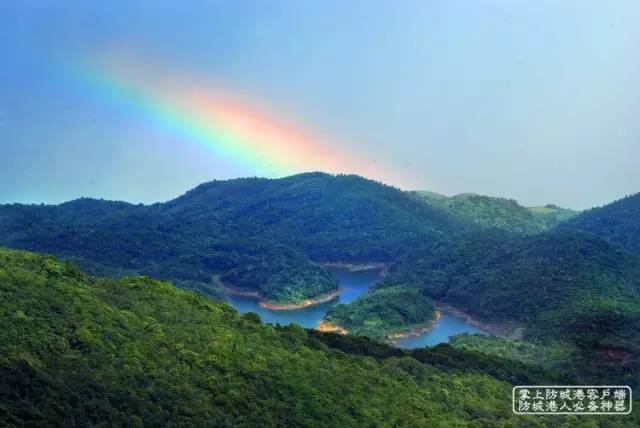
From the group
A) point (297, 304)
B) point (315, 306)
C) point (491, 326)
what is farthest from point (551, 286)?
point (297, 304)

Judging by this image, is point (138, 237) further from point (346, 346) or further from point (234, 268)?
point (346, 346)

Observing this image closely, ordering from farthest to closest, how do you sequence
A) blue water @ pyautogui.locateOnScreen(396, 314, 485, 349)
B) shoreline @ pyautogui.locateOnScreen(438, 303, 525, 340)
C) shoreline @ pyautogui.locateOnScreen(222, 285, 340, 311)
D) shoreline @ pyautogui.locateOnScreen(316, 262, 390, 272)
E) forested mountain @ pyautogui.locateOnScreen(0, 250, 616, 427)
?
1. shoreline @ pyautogui.locateOnScreen(316, 262, 390, 272)
2. shoreline @ pyautogui.locateOnScreen(222, 285, 340, 311)
3. blue water @ pyautogui.locateOnScreen(396, 314, 485, 349)
4. shoreline @ pyautogui.locateOnScreen(438, 303, 525, 340)
5. forested mountain @ pyautogui.locateOnScreen(0, 250, 616, 427)

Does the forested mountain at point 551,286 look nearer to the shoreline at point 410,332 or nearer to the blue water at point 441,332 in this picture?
the blue water at point 441,332

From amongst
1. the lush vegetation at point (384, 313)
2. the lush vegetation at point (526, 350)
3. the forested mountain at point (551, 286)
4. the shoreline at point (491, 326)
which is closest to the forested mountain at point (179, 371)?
→ the lush vegetation at point (526, 350)

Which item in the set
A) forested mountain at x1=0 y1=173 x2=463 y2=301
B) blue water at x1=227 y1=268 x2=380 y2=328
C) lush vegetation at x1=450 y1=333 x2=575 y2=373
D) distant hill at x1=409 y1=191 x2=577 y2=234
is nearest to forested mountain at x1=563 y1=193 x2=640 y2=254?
distant hill at x1=409 y1=191 x2=577 y2=234

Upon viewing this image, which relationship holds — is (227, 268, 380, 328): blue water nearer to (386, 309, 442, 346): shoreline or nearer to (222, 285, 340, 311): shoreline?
(222, 285, 340, 311): shoreline

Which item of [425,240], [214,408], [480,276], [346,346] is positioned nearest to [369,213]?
[425,240]
